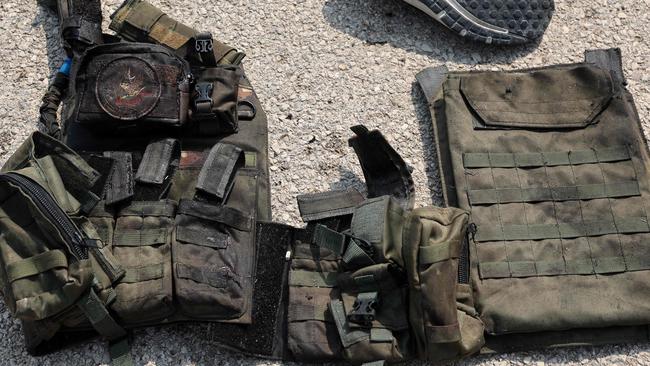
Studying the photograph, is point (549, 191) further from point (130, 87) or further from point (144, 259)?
point (130, 87)

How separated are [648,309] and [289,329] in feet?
6.71

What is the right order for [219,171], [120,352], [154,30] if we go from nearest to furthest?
[120,352] < [219,171] < [154,30]

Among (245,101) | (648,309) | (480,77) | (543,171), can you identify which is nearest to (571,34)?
(480,77)

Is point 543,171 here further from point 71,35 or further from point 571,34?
point 71,35

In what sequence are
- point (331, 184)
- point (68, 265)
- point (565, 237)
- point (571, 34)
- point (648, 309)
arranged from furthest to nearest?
point (571, 34), point (331, 184), point (565, 237), point (648, 309), point (68, 265)

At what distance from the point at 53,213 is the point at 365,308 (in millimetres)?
1739

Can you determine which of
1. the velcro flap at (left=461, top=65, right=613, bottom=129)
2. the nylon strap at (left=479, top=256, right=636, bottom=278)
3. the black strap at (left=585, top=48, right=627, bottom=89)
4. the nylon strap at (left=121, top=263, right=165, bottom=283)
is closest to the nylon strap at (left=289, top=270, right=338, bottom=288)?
the nylon strap at (left=121, top=263, right=165, bottom=283)

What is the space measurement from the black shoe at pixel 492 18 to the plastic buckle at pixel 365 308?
7.47 ft

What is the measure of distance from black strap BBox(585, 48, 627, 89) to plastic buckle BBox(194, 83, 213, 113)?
2727 mm

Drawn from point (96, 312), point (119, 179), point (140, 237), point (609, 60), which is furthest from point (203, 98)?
point (609, 60)

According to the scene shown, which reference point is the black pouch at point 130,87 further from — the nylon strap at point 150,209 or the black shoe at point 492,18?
the black shoe at point 492,18

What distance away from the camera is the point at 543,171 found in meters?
3.85

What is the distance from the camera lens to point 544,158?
388cm

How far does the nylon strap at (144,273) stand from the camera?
336 cm
